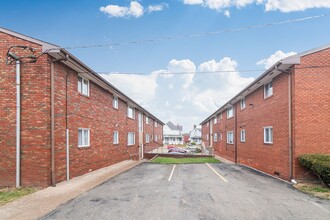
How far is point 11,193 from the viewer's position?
8.01 m

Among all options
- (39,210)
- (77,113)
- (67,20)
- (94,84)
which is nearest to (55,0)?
(67,20)

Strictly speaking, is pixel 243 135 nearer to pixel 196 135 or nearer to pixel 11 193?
pixel 11 193

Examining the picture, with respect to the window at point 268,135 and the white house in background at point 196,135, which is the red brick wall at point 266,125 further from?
the white house in background at point 196,135

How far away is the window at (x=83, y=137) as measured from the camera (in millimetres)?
11977

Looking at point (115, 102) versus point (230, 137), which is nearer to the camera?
point (115, 102)

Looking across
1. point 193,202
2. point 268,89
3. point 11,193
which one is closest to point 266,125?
point 268,89

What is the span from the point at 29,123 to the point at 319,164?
11103mm

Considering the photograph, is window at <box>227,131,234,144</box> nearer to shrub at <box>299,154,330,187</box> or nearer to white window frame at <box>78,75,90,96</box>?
shrub at <box>299,154,330,187</box>

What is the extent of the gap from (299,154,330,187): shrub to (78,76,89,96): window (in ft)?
35.8

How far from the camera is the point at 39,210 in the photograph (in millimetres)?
6246

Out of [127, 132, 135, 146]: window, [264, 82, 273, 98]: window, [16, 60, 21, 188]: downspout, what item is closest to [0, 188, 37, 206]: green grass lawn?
[16, 60, 21, 188]: downspout

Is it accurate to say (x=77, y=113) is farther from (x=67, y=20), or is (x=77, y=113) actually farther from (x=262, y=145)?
(x=262, y=145)

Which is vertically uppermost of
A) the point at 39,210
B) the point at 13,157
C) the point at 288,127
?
→ the point at 288,127

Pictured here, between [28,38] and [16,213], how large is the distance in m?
6.55
